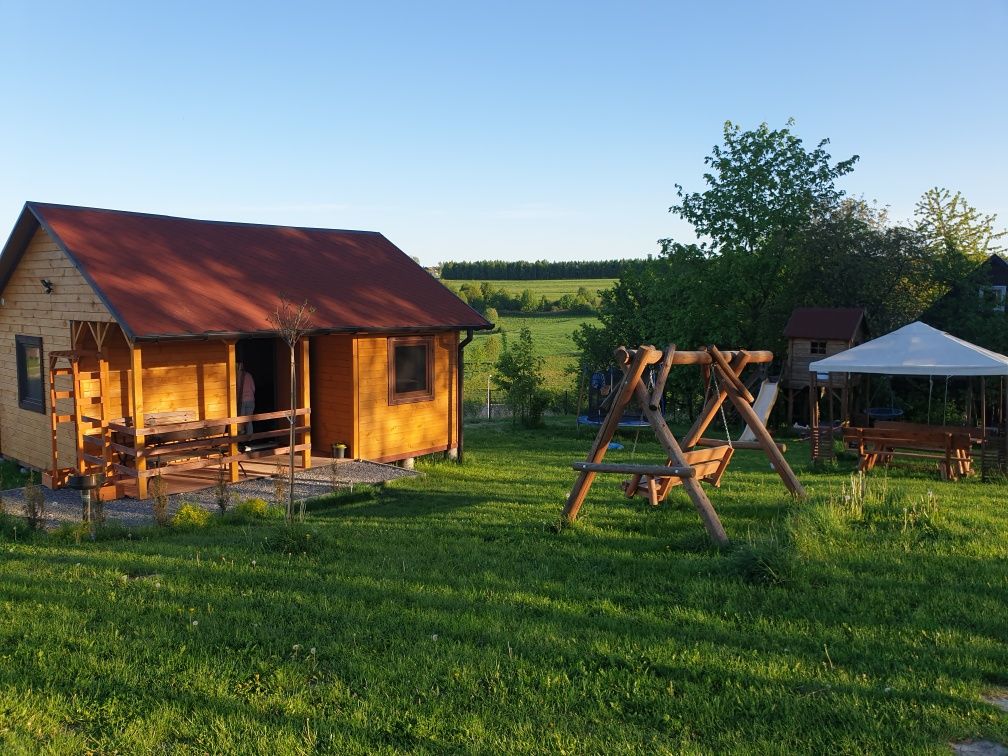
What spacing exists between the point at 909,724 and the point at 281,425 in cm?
1187

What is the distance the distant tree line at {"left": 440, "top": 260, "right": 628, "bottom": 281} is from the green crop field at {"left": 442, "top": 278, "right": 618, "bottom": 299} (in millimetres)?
938

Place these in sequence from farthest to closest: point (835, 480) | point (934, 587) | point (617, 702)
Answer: point (835, 480) < point (934, 587) < point (617, 702)

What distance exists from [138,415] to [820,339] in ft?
53.2

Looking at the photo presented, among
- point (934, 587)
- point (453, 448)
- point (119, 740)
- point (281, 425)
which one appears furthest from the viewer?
point (453, 448)

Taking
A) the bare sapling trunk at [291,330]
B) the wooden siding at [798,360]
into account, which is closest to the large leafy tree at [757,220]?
the wooden siding at [798,360]

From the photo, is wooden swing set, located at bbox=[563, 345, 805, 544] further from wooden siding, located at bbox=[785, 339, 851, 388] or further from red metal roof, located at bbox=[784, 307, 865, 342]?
wooden siding, located at bbox=[785, 339, 851, 388]

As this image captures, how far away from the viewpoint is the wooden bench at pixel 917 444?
1338 centimetres

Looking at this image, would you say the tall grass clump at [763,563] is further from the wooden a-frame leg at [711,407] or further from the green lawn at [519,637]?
the wooden a-frame leg at [711,407]

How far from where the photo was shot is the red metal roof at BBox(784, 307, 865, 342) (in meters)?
20.0

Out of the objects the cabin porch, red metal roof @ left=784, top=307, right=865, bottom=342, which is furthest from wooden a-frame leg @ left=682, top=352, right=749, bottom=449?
red metal roof @ left=784, top=307, right=865, bottom=342

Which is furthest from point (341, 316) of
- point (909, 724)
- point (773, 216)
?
point (773, 216)

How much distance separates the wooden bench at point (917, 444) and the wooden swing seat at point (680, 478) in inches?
217

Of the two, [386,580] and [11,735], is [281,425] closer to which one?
[386,580]

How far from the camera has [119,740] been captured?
163 inches
